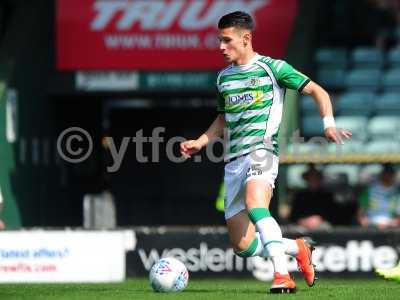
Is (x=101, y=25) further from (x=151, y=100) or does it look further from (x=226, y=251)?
(x=226, y=251)

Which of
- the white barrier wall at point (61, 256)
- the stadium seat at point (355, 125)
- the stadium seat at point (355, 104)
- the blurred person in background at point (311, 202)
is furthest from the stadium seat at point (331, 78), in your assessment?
the white barrier wall at point (61, 256)

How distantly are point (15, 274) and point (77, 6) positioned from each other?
5.10 m

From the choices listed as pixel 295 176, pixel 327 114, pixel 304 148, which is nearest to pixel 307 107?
pixel 295 176

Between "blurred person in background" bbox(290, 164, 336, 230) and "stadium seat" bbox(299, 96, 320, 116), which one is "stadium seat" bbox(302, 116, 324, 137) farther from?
"blurred person in background" bbox(290, 164, 336, 230)

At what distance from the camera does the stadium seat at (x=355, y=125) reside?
1900cm

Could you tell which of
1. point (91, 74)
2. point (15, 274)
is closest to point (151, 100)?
point (91, 74)

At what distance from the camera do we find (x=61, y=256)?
14.6m

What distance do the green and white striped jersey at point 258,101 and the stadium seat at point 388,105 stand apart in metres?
10.5

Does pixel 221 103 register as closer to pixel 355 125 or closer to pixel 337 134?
pixel 337 134

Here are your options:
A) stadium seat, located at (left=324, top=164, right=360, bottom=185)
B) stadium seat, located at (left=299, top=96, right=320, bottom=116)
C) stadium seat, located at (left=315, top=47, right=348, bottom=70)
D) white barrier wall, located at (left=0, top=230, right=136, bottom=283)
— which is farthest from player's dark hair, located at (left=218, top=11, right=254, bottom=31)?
stadium seat, located at (left=315, top=47, right=348, bottom=70)

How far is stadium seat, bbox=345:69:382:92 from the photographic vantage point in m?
20.2

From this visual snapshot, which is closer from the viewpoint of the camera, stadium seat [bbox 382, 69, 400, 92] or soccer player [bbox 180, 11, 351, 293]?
soccer player [bbox 180, 11, 351, 293]

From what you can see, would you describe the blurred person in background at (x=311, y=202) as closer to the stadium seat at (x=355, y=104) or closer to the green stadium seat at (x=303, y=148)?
the green stadium seat at (x=303, y=148)

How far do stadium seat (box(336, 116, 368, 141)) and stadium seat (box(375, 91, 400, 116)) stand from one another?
0.41 meters
